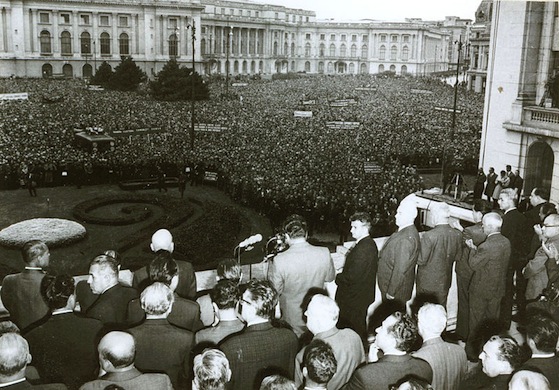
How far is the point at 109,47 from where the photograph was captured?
81125mm

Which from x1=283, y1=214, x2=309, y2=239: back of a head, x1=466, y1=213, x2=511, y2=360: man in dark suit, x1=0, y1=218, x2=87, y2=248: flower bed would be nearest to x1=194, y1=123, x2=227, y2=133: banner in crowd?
x1=0, y1=218, x2=87, y2=248: flower bed

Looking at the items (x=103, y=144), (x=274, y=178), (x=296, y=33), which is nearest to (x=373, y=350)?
(x=274, y=178)

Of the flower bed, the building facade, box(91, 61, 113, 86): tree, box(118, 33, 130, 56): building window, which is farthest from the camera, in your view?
box(118, 33, 130, 56): building window

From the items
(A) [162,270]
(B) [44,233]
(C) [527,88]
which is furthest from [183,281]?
(C) [527,88]

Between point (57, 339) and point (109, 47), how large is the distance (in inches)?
3245

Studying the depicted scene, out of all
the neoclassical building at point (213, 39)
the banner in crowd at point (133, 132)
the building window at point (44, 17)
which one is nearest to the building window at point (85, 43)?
the neoclassical building at point (213, 39)

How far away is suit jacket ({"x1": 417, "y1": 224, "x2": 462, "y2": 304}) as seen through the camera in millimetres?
6953

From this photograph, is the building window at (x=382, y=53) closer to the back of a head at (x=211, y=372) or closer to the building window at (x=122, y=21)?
the building window at (x=122, y=21)

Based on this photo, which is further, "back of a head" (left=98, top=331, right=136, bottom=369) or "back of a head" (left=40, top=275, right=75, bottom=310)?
"back of a head" (left=40, top=275, right=75, bottom=310)

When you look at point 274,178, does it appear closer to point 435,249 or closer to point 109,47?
point 435,249

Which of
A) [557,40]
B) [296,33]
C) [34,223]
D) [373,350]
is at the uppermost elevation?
[296,33]

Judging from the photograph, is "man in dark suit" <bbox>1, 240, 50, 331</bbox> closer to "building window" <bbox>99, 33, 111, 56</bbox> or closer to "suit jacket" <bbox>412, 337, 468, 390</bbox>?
"suit jacket" <bbox>412, 337, 468, 390</bbox>

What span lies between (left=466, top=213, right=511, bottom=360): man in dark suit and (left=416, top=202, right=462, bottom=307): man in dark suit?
281 millimetres

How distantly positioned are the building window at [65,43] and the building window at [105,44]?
22.1 feet
